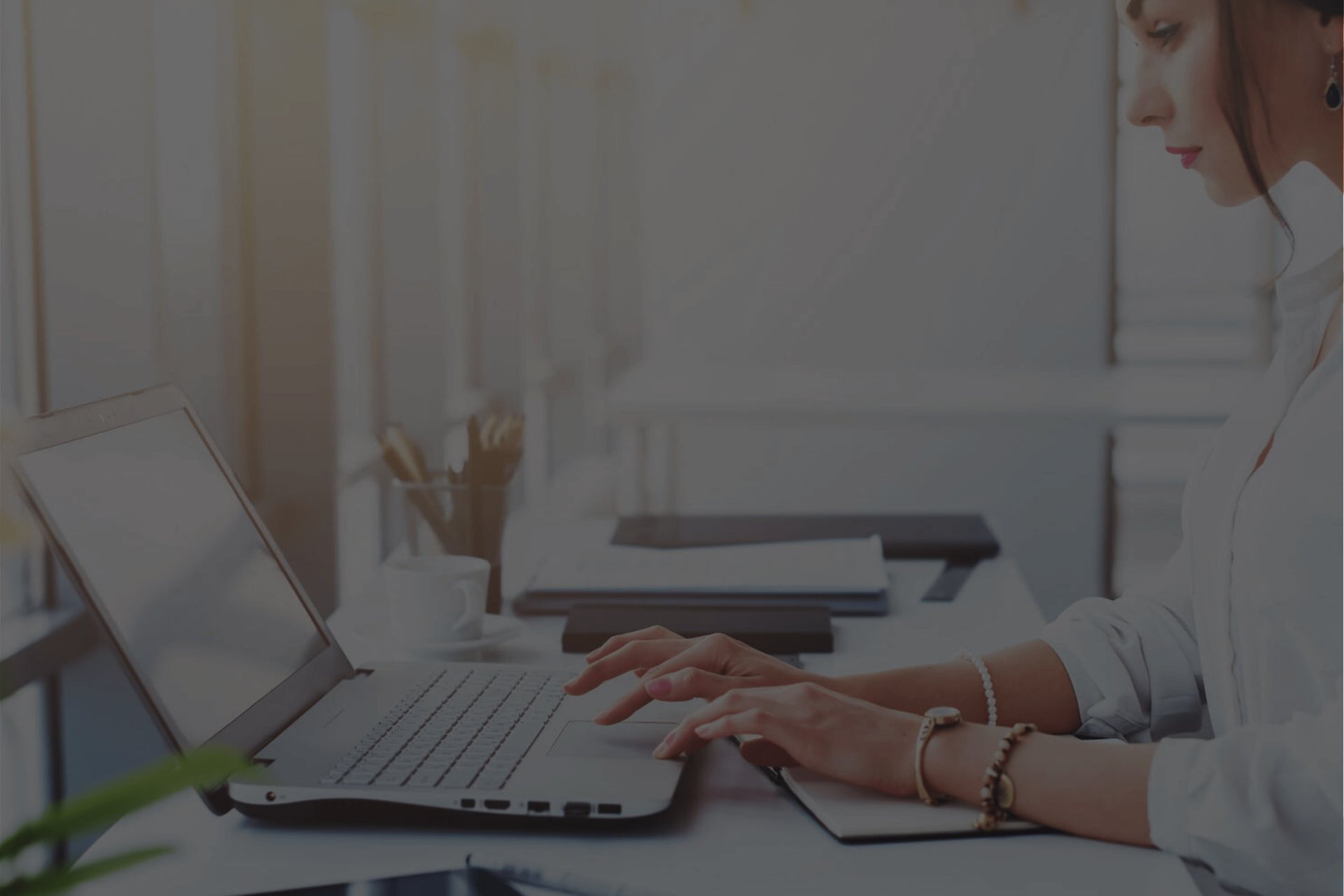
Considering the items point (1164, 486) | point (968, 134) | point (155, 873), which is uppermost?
point (968, 134)

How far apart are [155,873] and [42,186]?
3.97 feet

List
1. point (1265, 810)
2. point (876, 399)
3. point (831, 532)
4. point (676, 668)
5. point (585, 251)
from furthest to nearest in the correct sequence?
point (585, 251) < point (876, 399) < point (831, 532) < point (676, 668) < point (1265, 810)

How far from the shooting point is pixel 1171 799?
28.5 inches

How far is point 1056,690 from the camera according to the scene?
982 millimetres

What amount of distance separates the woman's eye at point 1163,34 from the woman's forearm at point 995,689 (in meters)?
0.45

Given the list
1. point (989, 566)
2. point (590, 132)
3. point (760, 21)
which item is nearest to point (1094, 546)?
point (760, 21)

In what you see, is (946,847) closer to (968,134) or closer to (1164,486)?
(968,134)

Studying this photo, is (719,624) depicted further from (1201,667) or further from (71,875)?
(71,875)

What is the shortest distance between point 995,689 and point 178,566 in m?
0.57

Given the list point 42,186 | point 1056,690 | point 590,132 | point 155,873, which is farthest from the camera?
point 590,132

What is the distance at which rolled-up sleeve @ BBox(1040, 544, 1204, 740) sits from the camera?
0.98 meters

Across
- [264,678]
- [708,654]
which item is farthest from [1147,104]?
[264,678]

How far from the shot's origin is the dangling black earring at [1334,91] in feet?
2.96

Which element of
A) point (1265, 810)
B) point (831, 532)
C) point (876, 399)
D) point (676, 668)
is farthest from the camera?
point (876, 399)
